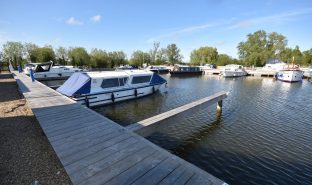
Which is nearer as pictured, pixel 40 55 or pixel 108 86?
pixel 108 86

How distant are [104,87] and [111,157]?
12148 mm

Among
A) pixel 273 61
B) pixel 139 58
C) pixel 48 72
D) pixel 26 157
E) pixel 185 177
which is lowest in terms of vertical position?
pixel 26 157

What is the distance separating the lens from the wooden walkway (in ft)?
11.9

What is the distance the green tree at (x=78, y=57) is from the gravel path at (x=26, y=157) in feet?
198

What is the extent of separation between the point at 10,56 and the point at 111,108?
5393 centimetres

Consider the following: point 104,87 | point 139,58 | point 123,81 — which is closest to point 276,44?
point 139,58

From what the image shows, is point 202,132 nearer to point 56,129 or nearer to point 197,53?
point 56,129

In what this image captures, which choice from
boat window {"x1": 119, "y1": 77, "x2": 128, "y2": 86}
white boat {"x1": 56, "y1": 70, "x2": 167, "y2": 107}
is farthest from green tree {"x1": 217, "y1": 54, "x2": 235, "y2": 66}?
boat window {"x1": 119, "y1": 77, "x2": 128, "y2": 86}

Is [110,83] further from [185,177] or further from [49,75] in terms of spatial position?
[49,75]

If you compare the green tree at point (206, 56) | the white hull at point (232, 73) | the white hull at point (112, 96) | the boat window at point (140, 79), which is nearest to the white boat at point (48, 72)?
the boat window at point (140, 79)

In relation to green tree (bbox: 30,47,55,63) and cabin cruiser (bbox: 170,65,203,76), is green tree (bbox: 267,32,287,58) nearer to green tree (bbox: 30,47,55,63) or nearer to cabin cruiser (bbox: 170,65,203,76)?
cabin cruiser (bbox: 170,65,203,76)

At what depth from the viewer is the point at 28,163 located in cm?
508

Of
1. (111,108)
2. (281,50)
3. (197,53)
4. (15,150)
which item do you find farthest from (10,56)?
(281,50)

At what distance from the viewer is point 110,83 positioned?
16297mm
